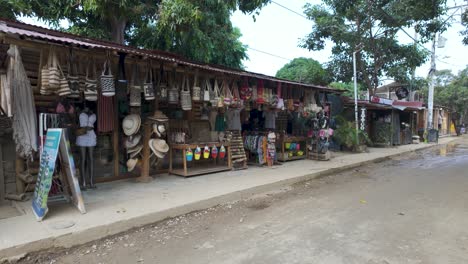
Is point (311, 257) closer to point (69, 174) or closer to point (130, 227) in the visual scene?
point (130, 227)

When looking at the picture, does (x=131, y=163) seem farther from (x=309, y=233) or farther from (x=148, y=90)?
(x=309, y=233)

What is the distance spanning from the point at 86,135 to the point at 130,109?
134 centimetres

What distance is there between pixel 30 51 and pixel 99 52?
4.11 feet

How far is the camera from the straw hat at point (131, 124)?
6.77 m

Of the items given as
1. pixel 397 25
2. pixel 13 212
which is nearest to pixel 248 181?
pixel 13 212

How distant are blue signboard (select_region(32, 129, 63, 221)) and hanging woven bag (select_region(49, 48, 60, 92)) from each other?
80 cm

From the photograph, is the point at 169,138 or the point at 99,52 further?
the point at 169,138

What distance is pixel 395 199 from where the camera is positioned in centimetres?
642

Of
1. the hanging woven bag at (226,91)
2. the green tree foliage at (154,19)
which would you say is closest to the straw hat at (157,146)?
the hanging woven bag at (226,91)

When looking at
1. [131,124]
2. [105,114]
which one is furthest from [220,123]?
[105,114]

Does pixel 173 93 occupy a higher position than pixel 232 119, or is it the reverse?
pixel 173 93

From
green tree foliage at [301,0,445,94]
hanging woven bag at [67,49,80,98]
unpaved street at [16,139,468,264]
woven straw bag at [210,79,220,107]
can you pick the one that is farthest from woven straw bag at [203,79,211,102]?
green tree foliage at [301,0,445,94]

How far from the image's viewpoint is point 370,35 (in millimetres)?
16125

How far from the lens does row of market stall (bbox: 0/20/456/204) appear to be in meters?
5.03
